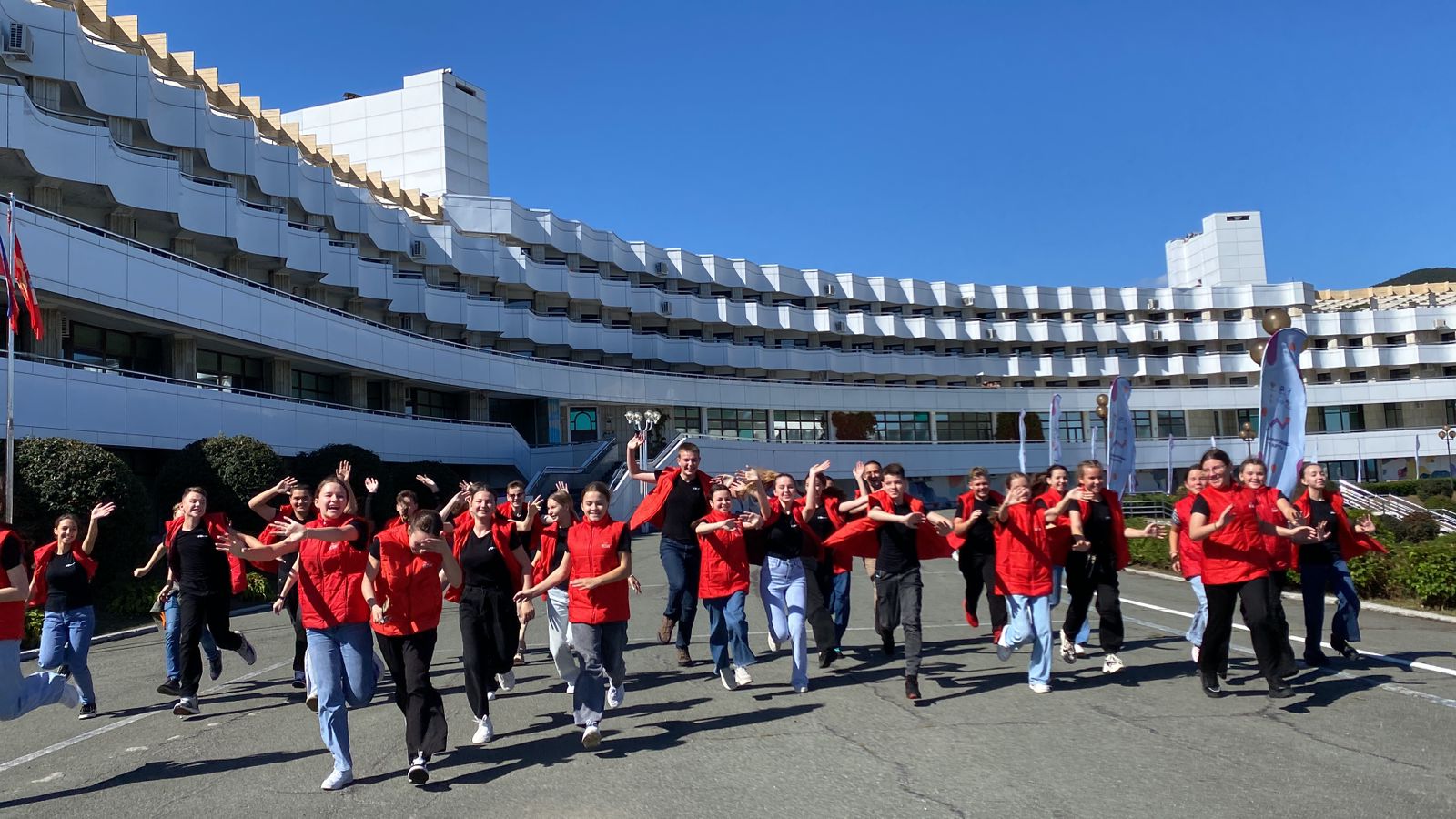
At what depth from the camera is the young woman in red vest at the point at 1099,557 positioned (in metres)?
9.06

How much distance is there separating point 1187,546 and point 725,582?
4.18 meters

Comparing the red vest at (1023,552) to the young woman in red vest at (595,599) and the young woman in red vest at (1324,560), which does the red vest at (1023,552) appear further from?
the young woman in red vest at (595,599)

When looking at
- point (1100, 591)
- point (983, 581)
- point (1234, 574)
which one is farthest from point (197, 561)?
point (1234, 574)

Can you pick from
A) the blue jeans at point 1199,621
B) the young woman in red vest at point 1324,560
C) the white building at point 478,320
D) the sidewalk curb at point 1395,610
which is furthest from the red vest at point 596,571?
the white building at point 478,320

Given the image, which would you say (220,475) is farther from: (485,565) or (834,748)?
(834,748)

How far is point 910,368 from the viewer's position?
67750mm

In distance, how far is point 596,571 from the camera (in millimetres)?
7090

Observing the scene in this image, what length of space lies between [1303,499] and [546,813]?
289 inches

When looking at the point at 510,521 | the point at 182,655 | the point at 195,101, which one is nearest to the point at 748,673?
the point at 510,521

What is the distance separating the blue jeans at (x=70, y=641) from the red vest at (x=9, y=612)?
230cm

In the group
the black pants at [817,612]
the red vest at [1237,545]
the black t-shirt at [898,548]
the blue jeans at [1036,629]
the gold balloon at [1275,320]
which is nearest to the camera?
the red vest at [1237,545]

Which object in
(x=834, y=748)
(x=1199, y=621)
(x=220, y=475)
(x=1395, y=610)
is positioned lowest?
(x=1395, y=610)

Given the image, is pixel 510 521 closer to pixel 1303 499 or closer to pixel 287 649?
pixel 287 649

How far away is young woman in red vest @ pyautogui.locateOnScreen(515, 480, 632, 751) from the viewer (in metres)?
6.90
